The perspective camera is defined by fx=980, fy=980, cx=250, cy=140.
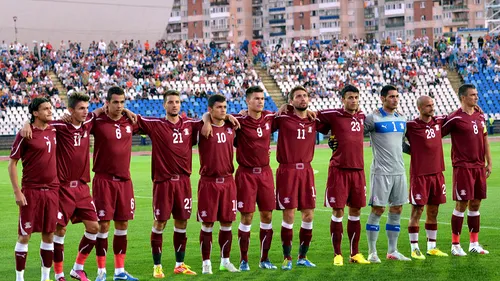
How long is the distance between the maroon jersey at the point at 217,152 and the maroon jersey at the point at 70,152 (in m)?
1.59

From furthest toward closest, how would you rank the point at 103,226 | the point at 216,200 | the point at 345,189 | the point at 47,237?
1. the point at 345,189
2. the point at 216,200
3. the point at 103,226
4. the point at 47,237

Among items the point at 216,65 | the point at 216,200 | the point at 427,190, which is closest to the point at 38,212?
the point at 216,200

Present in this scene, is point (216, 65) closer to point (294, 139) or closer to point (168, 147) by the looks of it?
point (294, 139)

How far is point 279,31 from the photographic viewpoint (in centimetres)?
14212

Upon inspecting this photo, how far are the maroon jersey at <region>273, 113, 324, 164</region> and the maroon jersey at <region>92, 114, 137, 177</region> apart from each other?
2.11 m

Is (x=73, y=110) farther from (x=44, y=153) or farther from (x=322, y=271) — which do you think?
(x=322, y=271)

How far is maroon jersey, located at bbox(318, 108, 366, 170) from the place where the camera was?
13086 mm

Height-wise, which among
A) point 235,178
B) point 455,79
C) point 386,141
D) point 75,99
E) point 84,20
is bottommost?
point 455,79

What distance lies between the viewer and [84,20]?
62844 mm

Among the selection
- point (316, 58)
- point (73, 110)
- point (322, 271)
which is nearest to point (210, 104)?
point (73, 110)

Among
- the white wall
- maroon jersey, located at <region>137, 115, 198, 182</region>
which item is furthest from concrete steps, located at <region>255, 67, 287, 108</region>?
maroon jersey, located at <region>137, 115, 198, 182</region>

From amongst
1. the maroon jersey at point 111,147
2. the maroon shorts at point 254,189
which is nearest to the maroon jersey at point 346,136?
the maroon shorts at point 254,189

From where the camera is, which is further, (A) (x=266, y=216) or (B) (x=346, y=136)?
(B) (x=346, y=136)

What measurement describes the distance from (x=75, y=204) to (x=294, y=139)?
307 centimetres
